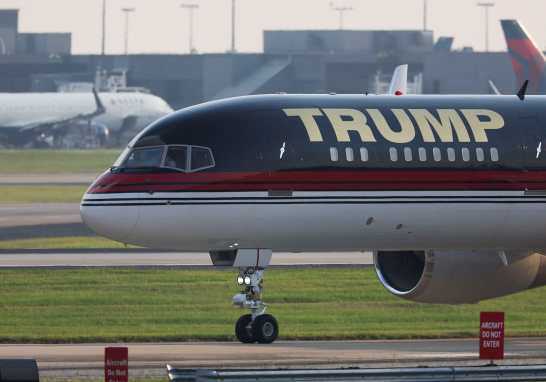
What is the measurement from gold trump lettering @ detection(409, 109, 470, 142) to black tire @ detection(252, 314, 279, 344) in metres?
5.46

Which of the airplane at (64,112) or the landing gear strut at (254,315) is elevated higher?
the airplane at (64,112)

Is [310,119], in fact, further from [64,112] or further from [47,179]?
[64,112]

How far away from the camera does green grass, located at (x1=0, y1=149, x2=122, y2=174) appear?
90.9 metres

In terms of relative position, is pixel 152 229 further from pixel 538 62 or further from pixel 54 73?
pixel 54 73

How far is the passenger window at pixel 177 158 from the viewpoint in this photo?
1966 centimetres

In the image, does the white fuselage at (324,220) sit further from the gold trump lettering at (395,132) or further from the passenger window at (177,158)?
the gold trump lettering at (395,132)

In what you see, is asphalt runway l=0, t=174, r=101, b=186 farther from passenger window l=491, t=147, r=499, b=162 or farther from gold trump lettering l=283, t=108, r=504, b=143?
passenger window l=491, t=147, r=499, b=162

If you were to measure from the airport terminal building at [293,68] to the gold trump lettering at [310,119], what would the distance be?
109 meters

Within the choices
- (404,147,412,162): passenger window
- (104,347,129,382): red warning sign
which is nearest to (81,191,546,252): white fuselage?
(404,147,412,162): passenger window

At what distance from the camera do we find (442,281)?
2219cm

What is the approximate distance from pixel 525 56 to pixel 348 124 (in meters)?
46.4

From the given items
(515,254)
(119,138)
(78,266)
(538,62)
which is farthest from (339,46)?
(515,254)

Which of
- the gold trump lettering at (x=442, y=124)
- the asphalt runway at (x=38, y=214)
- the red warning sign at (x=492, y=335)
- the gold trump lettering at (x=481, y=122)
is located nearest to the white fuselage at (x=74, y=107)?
the asphalt runway at (x=38, y=214)

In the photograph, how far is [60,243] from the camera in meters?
44.6
